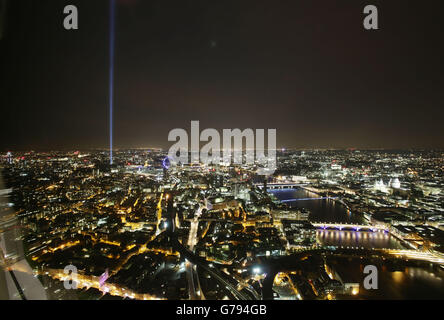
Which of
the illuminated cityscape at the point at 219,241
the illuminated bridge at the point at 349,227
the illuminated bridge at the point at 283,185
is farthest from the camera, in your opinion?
the illuminated bridge at the point at 283,185

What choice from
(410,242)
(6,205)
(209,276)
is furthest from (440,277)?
(6,205)

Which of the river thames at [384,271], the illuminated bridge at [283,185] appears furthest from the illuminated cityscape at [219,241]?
the illuminated bridge at [283,185]

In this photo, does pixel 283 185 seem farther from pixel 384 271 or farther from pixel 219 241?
pixel 384 271

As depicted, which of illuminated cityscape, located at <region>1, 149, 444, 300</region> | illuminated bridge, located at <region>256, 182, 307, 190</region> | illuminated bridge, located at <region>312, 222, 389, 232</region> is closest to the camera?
illuminated cityscape, located at <region>1, 149, 444, 300</region>

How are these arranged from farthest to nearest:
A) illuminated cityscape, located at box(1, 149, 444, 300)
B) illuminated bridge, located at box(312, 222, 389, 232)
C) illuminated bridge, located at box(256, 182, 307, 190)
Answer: illuminated bridge, located at box(256, 182, 307, 190) → illuminated bridge, located at box(312, 222, 389, 232) → illuminated cityscape, located at box(1, 149, 444, 300)

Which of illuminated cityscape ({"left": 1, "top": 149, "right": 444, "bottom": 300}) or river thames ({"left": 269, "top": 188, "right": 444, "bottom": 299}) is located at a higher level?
illuminated cityscape ({"left": 1, "top": 149, "right": 444, "bottom": 300})

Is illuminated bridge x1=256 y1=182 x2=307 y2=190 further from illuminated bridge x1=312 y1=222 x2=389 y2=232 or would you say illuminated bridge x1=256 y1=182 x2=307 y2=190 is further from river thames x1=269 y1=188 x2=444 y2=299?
illuminated bridge x1=312 y1=222 x2=389 y2=232

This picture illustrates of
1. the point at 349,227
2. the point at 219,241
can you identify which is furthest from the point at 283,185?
the point at 219,241

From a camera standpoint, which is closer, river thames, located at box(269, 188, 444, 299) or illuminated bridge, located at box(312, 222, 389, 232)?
river thames, located at box(269, 188, 444, 299)

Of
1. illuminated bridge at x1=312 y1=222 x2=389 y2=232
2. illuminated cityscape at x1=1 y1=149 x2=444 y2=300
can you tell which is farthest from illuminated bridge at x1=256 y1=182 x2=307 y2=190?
illuminated bridge at x1=312 y1=222 x2=389 y2=232

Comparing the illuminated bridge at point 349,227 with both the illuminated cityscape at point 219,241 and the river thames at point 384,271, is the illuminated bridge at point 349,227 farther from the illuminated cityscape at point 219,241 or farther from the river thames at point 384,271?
the river thames at point 384,271

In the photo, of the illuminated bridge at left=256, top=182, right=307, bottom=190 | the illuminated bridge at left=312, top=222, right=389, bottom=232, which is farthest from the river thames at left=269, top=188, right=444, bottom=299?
the illuminated bridge at left=256, top=182, right=307, bottom=190
